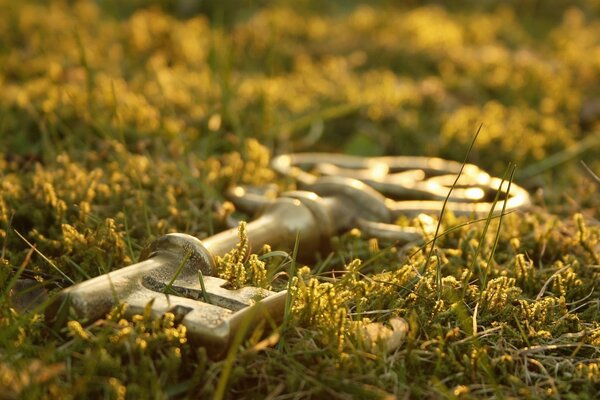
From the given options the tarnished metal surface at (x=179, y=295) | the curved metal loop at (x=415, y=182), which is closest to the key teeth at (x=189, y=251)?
the tarnished metal surface at (x=179, y=295)

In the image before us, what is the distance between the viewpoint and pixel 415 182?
311 centimetres

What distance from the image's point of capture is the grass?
68.9 inches

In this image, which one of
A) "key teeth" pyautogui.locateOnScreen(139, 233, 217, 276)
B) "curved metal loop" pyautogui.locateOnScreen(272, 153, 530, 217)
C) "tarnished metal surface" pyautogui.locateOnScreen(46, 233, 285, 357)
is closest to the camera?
"tarnished metal surface" pyautogui.locateOnScreen(46, 233, 285, 357)

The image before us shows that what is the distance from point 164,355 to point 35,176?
1.27 m

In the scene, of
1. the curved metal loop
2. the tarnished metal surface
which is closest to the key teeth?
the tarnished metal surface

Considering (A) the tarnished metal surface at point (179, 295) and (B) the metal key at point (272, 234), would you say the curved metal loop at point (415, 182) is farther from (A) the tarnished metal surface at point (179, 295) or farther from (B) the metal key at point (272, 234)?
(A) the tarnished metal surface at point (179, 295)

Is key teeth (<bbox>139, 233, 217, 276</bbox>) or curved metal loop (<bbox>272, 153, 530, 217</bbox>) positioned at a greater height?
key teeth (<bbox>139, 233, 217, 276</bbox>)

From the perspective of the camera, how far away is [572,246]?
2631mm

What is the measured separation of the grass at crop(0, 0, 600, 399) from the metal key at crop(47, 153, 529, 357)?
0.17 feet

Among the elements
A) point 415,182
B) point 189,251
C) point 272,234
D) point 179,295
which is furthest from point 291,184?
point 179,295

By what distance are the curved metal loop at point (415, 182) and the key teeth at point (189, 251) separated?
0.93m

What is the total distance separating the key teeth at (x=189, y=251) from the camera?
2.01 metres

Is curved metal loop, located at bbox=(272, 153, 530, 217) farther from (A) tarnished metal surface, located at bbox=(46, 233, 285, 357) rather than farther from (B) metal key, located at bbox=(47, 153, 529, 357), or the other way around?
(A) tarnished metal surface, located at bbox=(46, 233, 285, 357)

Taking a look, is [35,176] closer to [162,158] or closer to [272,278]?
[162,158]
